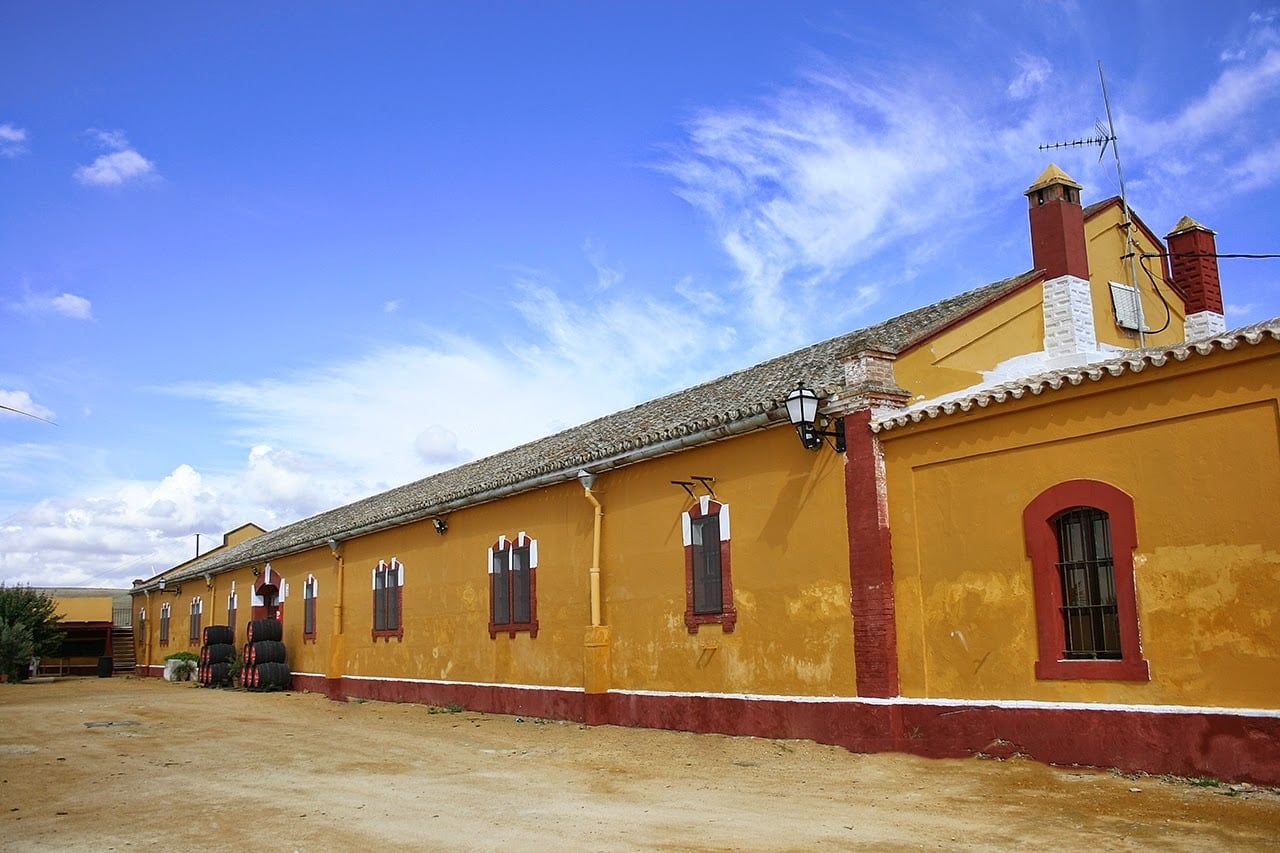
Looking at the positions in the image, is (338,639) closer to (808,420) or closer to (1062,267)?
(808,420)

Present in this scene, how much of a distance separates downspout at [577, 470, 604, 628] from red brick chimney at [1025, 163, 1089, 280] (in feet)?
23.1

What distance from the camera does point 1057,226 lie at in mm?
14516

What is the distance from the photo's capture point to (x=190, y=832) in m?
8.09

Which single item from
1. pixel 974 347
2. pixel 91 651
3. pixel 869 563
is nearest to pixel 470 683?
pixel 869 563

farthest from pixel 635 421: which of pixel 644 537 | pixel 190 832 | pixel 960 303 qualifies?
→ pixel 190 832

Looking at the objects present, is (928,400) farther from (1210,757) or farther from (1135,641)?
(1210,757)

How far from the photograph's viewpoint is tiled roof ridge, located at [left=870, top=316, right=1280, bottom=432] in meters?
8.95

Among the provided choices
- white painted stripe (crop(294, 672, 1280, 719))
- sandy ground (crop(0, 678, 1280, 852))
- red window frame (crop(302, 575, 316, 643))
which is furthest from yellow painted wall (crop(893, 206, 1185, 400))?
red window frame (crop(302, 575, 316, 643))

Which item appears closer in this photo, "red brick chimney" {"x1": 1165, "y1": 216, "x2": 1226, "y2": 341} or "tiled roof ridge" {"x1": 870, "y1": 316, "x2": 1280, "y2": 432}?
"tiled roof ridge" {"x1": 870, "y1": 316, "x2": 1280, "y2": 432}

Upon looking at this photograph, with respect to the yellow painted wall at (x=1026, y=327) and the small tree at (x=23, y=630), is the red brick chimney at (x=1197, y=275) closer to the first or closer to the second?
the yellow painted wall at (x=1026, y=327)

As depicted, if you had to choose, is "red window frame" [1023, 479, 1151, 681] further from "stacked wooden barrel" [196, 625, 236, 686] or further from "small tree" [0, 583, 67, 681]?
"small tree" [0, 583, 67, 681]

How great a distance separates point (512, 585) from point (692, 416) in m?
5.15

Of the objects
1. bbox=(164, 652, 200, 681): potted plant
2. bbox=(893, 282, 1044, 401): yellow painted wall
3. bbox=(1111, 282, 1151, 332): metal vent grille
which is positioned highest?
bbox=(1111, 282, 1151, 332): metal vent grille

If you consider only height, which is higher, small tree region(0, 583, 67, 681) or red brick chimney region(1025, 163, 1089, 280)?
red brick chimney region(1025, 163, 1089, 280)
